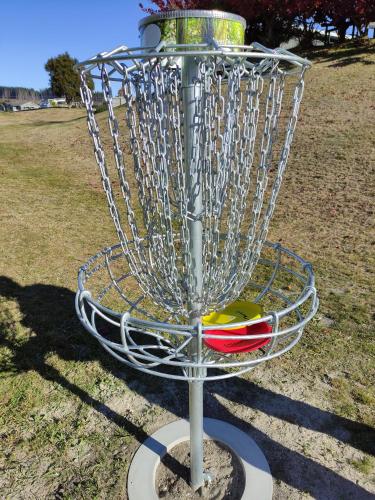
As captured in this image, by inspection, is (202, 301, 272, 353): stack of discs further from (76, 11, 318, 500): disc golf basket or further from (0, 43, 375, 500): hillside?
(0, 43, 375, 500): hillside

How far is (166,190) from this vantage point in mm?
1939

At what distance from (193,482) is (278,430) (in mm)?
988

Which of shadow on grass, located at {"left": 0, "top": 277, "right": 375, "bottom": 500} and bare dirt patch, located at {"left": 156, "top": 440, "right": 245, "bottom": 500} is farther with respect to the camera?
shadow on grass, located at {"left": 0, "top": 277, "right": 375, "bottom": 500}

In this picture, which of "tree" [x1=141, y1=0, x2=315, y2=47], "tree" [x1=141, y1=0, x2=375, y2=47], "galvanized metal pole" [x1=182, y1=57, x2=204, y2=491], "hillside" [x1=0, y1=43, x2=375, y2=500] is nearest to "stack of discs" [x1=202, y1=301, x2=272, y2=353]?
"galvanized metal pole" [x1=182, y1=57, x2=204, y2=491]

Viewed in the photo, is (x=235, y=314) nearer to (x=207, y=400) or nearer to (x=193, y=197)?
(x=193, y=197)

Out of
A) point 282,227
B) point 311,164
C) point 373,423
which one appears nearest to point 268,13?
point 311,164

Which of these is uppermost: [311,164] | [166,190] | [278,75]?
[278,75]

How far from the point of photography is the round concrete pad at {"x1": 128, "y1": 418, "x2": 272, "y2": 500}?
10.4 ft

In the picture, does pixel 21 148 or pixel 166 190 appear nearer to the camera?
pixel 166 190

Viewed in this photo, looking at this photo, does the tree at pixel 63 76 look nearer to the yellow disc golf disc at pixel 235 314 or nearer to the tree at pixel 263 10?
the tree at pixel 263 10

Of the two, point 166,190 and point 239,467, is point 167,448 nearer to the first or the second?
point 239,467

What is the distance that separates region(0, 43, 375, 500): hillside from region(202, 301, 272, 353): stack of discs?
153cm

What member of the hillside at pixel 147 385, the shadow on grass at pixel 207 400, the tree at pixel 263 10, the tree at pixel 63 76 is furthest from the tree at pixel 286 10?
the tree at pixel 63 76

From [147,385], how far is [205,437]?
2.95ft
